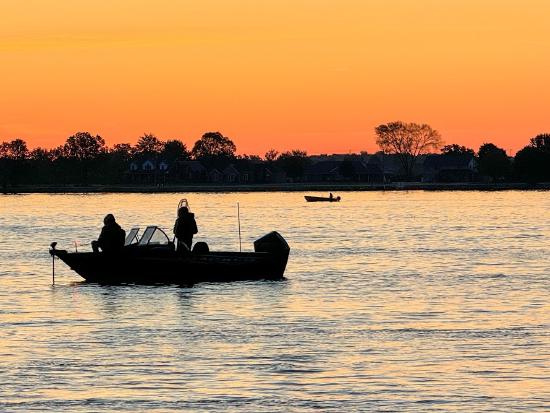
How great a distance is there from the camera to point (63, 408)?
2127 cm

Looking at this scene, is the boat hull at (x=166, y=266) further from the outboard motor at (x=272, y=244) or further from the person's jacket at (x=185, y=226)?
the person's jacket at (x=185, y=226)

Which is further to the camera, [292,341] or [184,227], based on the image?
[184,227]

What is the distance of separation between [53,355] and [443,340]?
28.2 feet

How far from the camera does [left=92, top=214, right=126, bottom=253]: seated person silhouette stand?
139ft

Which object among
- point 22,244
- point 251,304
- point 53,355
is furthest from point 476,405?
point 22,244

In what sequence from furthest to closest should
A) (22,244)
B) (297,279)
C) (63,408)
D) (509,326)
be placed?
(22,244), (297,279), (509,326), (63,408)

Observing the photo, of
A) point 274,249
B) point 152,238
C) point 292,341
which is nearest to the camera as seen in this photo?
point 292,341

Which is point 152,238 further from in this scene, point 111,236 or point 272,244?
point 272,244

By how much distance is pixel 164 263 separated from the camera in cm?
4303

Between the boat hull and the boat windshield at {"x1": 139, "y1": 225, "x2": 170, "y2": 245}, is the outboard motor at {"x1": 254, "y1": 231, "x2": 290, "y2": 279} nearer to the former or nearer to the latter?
the boat hull

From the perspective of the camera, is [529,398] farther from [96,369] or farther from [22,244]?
[22,244]

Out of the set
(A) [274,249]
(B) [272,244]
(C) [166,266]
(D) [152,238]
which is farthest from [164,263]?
(A) [274,249]

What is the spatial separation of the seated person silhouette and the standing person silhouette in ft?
6.07

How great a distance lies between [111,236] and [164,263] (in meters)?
Answer: 1.98
